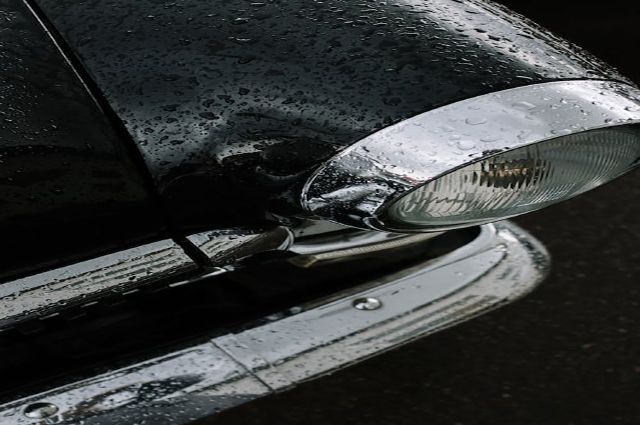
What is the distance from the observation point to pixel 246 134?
1191mm

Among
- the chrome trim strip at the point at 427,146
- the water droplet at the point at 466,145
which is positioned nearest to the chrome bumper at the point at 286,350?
the chrome trim strip at the point at 427,146

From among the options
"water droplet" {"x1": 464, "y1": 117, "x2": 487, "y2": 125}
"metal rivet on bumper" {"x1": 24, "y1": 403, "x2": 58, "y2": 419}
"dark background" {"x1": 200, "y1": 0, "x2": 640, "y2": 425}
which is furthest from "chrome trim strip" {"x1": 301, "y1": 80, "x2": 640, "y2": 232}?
"metal rivet on bumper" {"x1": 24, "y1": 403, "x2": 58, "y2": 419}

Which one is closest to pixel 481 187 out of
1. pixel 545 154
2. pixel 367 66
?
pixel 545 154

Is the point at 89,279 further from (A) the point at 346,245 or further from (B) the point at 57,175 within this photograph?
(A) the point at 346,245

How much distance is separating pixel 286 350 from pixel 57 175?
403 mm

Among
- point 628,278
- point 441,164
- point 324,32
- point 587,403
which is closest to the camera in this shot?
point 441,164

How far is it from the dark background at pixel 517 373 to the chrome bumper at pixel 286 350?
2 centimetres

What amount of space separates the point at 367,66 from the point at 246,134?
166 millimetres

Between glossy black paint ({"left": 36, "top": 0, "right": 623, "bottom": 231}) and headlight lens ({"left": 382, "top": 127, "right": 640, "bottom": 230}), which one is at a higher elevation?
glossy black paint ({"left": 36, "top": 0, "right": 623, "bottom": 231})

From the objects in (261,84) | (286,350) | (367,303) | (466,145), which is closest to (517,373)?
(367,303)

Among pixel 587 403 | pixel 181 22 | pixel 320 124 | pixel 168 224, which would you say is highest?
pixel 181 22

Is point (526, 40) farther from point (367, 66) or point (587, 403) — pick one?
point (587, 403)

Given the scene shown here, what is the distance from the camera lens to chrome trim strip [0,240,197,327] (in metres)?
1.12

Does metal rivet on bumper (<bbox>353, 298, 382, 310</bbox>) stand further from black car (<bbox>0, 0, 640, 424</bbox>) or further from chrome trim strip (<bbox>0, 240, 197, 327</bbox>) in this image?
chrome trim strip (<bbox>0, 240, 197, 327</bbox>)
